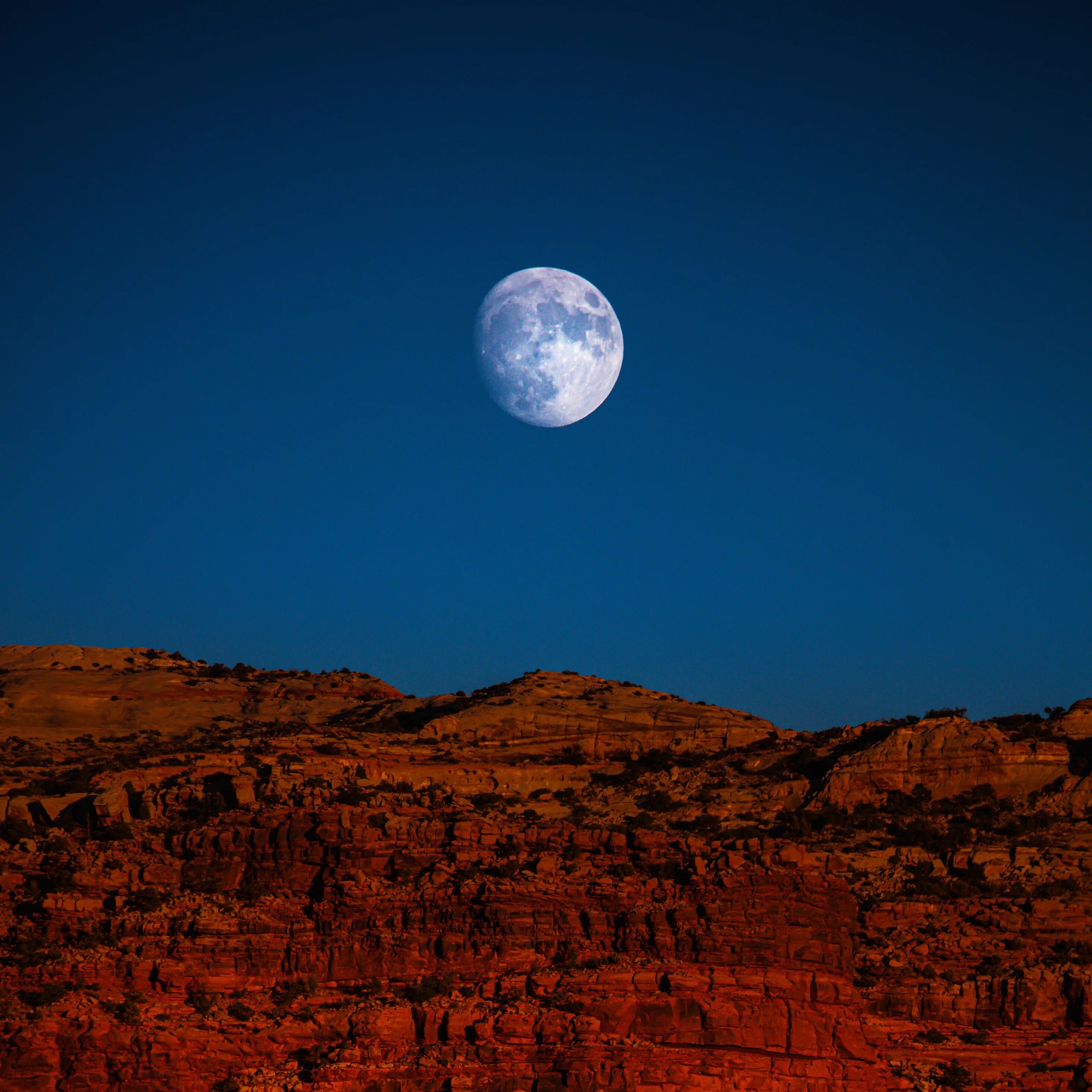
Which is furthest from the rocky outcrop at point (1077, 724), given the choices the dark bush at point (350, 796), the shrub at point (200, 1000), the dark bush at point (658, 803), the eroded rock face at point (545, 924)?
the shrub at point (200, 1000)

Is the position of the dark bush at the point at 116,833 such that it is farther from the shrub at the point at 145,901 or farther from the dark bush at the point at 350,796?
the dark bush at the point at 350,796

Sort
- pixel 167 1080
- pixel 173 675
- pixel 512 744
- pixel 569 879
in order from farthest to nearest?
pixel 173 675 < pixel 512 744 < pixel 569 879 < pixel 167 1080

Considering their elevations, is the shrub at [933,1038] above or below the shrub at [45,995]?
above

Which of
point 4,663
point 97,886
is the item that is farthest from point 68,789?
point 4,663

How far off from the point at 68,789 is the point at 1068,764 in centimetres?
3618

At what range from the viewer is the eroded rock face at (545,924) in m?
31.3

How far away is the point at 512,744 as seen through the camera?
176 ft

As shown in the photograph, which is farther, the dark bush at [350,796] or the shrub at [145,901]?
the dark bush at [350,796]

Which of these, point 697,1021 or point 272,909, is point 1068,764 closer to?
point 697,1021

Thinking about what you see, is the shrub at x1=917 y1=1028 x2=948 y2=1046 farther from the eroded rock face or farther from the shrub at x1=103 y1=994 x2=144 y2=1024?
the shrub at x1=103 y1=994 x2=144 y2=1024

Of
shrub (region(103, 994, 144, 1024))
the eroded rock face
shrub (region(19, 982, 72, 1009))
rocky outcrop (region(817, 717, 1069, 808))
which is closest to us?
the eroded rock face

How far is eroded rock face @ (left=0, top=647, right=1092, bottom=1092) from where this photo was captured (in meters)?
31.3

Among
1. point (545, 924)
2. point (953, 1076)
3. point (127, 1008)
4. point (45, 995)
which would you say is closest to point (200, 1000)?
point (127, 1008)

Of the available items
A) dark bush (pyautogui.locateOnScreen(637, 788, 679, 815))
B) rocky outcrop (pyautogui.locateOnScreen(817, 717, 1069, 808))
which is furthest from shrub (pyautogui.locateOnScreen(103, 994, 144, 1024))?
rocky outcrop (pyautogui.locateOnScreen(817, 717, 1069, 808))
